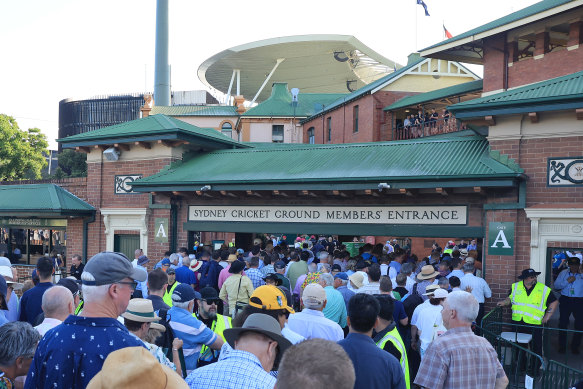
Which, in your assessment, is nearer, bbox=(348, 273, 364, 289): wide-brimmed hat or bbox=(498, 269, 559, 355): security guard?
bbox=(348, 273, 364, 289): wide-brimmed hat

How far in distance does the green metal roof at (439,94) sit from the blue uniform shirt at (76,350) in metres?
21.3

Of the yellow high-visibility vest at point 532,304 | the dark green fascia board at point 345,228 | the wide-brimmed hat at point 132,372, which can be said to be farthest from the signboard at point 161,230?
the wide-brimmed hat at point 132,372

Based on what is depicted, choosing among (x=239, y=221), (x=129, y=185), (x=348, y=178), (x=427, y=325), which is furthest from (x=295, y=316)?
(x=129, y=185)

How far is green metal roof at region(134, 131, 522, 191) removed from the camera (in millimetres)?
12852

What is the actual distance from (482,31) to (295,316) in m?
16.3

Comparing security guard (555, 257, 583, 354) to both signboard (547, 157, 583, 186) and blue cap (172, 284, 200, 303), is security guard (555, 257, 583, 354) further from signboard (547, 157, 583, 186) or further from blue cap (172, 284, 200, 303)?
blue cap (172, 284, 200, 303)

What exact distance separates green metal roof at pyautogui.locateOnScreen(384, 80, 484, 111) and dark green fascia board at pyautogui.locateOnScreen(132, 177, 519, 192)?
418 inches

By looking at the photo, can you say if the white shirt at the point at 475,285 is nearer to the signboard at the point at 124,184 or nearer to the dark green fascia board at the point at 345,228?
the dark green fascia board at the point at 345,228

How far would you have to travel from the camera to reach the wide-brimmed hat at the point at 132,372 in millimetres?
2109

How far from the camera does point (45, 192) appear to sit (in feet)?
64.2

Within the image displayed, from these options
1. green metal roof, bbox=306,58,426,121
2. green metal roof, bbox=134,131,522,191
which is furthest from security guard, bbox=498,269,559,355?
green metal roof, bbox=306,58,426,121

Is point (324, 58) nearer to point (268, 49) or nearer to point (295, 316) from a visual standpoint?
point (268, 49)

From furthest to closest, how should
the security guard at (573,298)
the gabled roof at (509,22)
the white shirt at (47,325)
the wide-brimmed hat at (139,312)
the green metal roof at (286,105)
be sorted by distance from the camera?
the green metal roof at (286,105) < the gabled roof at (509,22) < the security guard at (573,298) < the white shirt at (47,325) < the wide-brimmed hat at (139,312)

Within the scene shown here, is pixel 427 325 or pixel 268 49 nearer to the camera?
pixel 427 325
